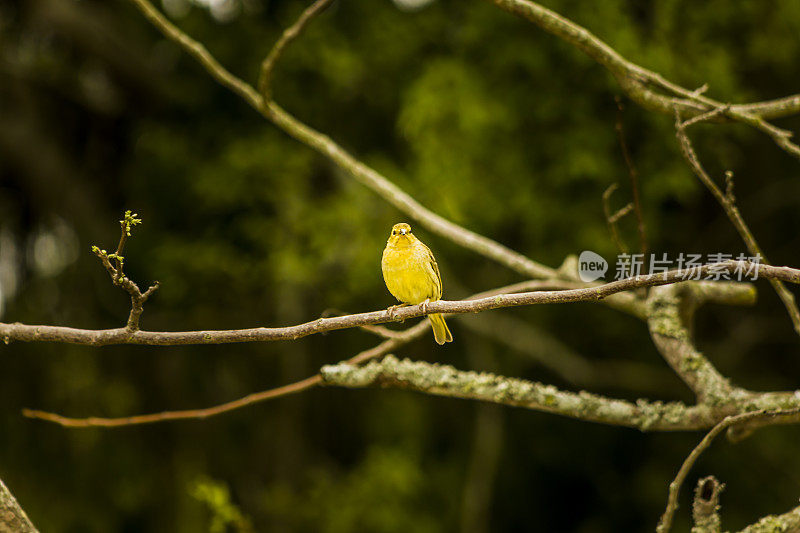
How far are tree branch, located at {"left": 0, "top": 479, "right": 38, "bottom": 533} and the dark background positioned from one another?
2.82 m

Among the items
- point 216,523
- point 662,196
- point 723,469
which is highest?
point 662,196

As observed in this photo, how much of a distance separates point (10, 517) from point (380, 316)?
108 centimetres

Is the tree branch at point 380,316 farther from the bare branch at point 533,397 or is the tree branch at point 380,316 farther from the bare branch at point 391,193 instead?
the bare branch at point 391,193

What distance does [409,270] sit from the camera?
242cm

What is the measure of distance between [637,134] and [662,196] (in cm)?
39

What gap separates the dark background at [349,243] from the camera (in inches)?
172

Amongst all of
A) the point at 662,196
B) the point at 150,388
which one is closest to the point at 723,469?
the point at 662,196

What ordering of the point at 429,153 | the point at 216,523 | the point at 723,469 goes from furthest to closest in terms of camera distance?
the point at 723,469, the point at 429,153, the point at 216,523

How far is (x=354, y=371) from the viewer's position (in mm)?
2537

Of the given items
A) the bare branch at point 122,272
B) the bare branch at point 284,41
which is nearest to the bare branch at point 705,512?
the bare branch at point 122,272

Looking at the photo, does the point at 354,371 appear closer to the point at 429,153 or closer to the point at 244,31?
the point at 429,153

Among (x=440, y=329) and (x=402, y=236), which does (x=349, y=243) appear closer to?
(x=440, y=329)

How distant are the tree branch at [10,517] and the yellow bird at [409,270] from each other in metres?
1.22

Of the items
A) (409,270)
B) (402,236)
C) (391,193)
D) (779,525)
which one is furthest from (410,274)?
(779,525)
